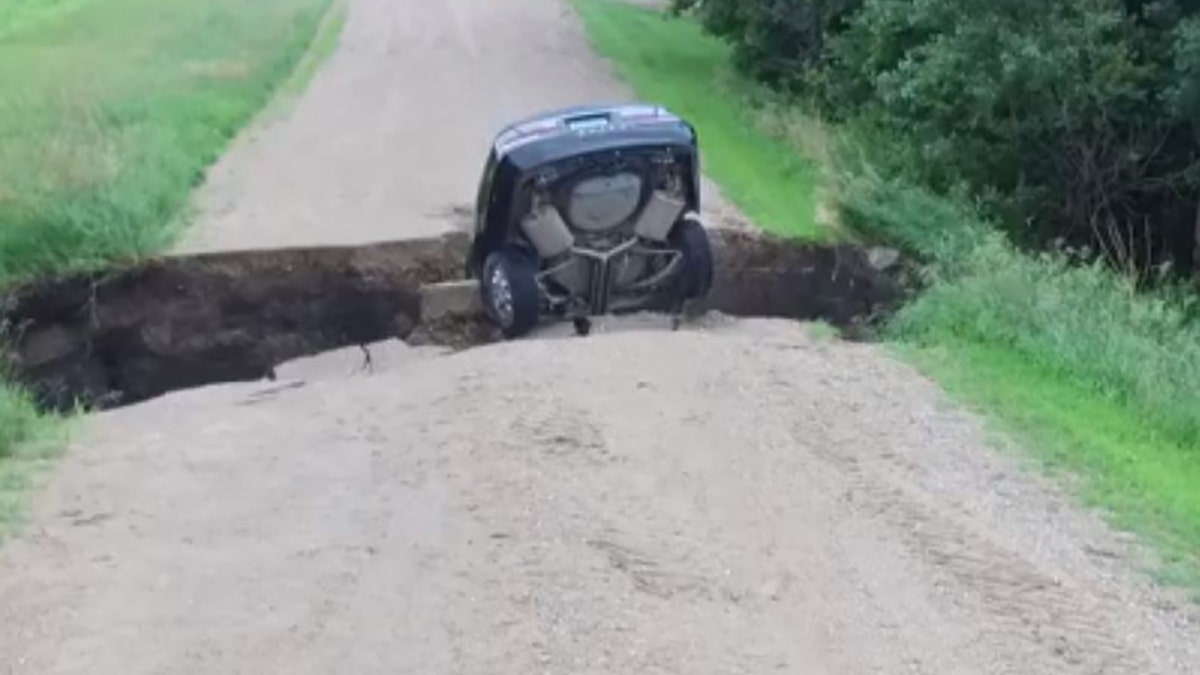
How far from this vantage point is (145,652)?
7.86m

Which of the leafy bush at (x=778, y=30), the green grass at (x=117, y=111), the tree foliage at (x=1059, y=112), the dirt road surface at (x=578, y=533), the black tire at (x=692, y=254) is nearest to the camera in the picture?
the dirt road surface at (x=578, y=533)

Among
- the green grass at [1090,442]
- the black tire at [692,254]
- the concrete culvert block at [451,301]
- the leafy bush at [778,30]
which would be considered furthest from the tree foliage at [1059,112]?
the concrete culvert block at [451,301]

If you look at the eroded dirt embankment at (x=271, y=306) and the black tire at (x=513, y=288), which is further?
the eroded dirt embankment at (x=271, y=306)

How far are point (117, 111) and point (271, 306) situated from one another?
6793 mm

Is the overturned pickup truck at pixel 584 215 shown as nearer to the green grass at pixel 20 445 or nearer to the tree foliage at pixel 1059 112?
the green grass at pixel 20 445

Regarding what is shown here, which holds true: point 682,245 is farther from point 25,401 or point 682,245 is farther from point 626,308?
point 25,401

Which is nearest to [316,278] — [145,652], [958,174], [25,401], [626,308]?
[626,308]

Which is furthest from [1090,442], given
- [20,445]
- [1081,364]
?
[20,445]

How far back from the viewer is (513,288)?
14688 mm

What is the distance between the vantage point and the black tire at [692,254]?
50.5ft

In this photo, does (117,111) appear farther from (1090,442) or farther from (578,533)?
(578,533)

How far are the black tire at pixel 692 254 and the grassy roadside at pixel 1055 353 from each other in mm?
1518

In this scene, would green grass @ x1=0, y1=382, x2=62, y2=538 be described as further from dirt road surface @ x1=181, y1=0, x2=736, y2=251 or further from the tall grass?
dirt road surface @ x1=181, y1=0, x2=736, y2=251

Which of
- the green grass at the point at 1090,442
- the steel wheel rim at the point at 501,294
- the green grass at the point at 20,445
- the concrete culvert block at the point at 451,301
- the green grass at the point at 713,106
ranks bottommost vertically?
the green grass at the point at 713,106
